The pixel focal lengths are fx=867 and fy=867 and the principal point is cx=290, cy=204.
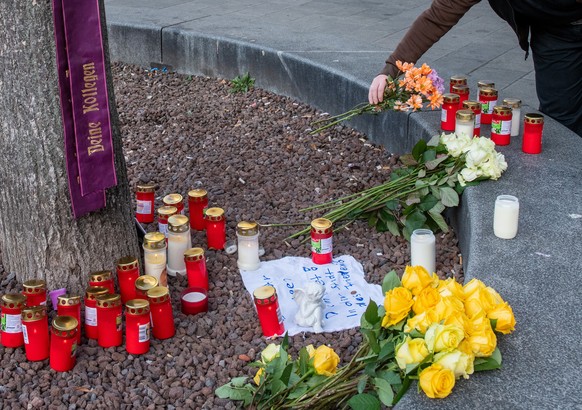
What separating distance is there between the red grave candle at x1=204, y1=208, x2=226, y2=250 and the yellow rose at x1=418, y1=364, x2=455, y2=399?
5.09ft

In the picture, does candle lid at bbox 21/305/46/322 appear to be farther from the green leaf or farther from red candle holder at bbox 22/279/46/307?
the green leaf

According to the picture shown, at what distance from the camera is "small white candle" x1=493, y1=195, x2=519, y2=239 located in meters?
2.92

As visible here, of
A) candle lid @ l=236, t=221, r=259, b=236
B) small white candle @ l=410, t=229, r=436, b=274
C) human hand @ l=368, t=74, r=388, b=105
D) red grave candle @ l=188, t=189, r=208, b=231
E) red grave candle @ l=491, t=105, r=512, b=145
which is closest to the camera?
small white candle @ l=410, t=229, r=436, b=274

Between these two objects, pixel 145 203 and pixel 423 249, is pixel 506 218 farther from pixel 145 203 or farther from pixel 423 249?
pixel 145 203

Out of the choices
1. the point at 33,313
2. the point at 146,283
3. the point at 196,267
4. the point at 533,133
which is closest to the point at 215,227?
the point at 196,267

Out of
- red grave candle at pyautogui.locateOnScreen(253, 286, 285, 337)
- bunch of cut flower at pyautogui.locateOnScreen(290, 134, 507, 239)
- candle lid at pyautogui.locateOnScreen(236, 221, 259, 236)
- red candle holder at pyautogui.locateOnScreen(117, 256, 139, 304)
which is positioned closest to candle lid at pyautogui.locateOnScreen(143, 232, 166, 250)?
red candle holder at pyautogui.locateOnScreen(117, 256, 139, 304)

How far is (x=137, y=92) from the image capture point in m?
5.70

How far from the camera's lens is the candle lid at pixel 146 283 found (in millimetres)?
2900

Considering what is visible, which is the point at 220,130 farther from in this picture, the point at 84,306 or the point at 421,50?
the point at 84,306

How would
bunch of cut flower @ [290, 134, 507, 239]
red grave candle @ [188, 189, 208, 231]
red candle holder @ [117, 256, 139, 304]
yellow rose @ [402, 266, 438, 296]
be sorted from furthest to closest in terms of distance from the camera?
red grave candle @ [188, 189, 208, 231], bunch of cut flower @ [290, 134, 507, 239], red candle holder @ [117, 256, 139, 304], yellow rose @ [402, 266, 438, 296]

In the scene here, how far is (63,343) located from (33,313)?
14cm

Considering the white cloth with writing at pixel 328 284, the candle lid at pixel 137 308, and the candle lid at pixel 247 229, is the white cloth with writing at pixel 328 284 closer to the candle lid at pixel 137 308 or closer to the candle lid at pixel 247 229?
the candle lid at pixel 247 229

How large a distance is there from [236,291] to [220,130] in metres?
1.86

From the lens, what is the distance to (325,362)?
2406mm
